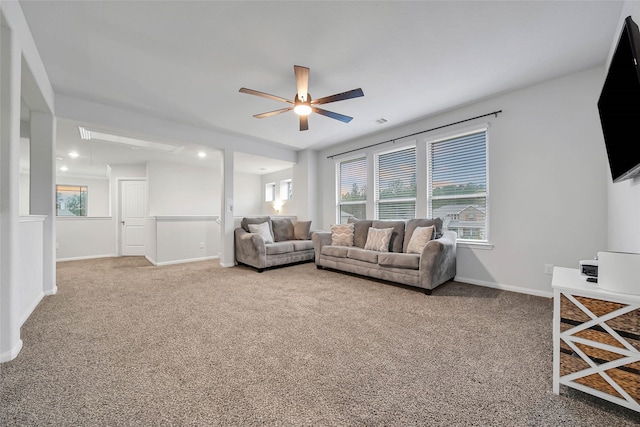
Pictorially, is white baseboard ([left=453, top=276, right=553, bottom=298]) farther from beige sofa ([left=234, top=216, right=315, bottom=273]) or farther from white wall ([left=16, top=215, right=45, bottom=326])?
white wall ([left=16, top=215, right=45, bottom=326])

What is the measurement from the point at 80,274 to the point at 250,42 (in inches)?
186

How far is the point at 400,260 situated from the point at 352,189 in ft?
7.99

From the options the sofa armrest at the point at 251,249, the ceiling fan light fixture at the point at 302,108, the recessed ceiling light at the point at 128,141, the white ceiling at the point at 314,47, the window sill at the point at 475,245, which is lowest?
the sofa armrest at the point at 251,249

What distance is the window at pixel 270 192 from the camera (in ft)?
26.8

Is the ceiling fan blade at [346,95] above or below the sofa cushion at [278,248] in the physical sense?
above

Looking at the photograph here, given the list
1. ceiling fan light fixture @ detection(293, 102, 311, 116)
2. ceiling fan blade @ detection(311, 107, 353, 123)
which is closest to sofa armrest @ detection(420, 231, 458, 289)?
ceiling fan blade @ detection(311, 107, 353, 123)

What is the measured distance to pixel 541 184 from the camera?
3.14 m

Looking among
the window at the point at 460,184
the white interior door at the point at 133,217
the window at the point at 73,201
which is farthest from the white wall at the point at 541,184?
the window at the point at 73,201

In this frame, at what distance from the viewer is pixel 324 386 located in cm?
146

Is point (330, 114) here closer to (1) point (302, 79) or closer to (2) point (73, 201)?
(1) point (302, 79)

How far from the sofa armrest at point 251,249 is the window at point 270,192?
11.0ft

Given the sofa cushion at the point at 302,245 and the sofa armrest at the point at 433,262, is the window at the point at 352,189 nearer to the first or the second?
the sofa cushion at the point at 302,245

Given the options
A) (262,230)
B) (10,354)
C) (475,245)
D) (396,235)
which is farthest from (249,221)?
(475,245)

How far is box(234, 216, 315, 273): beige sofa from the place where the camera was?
448 centimetres
